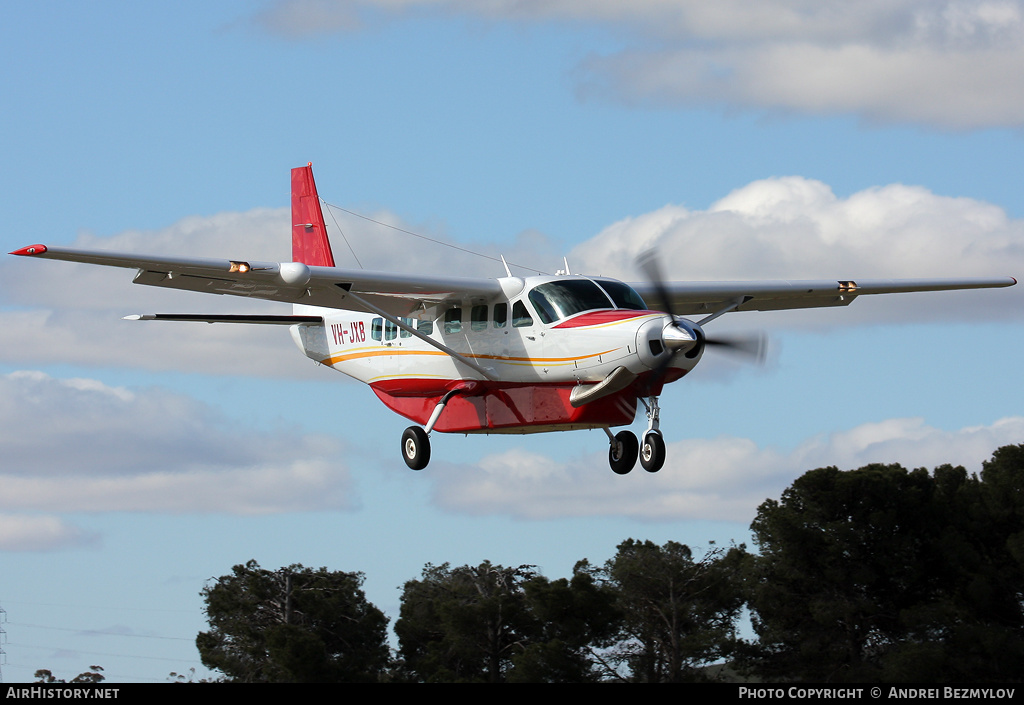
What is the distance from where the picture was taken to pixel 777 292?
33.0 metres

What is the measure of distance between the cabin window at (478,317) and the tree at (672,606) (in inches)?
1194

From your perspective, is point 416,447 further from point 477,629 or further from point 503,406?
point 477,629

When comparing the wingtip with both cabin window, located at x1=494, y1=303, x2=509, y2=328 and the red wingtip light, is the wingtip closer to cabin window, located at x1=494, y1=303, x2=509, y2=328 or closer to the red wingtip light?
the red wingtip light

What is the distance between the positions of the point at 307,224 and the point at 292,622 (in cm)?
2855

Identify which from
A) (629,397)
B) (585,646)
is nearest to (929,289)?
(629,397)

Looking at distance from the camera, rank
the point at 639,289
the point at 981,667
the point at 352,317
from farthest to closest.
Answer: the point at 981,667 → the point at 352,317 → the point at 639,289

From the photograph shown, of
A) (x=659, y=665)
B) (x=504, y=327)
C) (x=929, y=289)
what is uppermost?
(x=929, y=289)

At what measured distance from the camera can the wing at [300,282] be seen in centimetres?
2741

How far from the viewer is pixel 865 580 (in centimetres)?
5797

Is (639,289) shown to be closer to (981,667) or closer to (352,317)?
(352,317)

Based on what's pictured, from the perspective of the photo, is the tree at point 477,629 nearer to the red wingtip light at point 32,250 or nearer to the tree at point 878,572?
the tree at point 878,572

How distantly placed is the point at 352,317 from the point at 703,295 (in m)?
7.75

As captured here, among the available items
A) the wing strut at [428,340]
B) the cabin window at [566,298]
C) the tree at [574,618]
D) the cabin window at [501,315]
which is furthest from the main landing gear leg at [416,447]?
the tree at [574,618]

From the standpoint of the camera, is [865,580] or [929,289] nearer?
[929,289]
